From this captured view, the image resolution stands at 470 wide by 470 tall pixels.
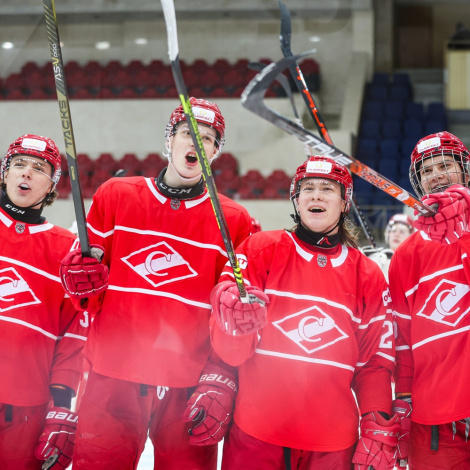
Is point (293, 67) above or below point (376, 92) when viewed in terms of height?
below

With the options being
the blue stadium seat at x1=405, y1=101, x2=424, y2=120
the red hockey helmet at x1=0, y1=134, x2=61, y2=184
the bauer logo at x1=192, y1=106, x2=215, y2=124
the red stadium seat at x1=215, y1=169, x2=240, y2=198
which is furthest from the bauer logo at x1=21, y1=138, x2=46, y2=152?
the blue stadium seat at x1=405, y1=101, x2=424, y2=120

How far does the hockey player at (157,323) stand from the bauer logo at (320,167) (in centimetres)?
26

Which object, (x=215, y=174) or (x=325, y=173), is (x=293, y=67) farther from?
(x=215, y=174)

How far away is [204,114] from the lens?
2154 millimetres

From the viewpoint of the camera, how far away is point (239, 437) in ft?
6.39

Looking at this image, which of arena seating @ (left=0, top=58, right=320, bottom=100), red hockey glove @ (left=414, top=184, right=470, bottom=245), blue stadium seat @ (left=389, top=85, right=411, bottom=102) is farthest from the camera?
blue stadium seat @ (left=389, top=85, right=411, bottom=102)

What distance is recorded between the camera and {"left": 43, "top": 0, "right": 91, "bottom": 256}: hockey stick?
67.5 inches

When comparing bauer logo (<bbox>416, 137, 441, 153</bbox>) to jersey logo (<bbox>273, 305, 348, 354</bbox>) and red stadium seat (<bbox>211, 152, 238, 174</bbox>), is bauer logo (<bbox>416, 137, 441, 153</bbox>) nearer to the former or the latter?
jersey logo (<bbox>273, 305, 348, 354</bbox>)

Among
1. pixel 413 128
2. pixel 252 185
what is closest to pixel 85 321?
pixel 252 185

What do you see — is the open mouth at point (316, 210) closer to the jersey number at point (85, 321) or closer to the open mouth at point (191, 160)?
the open mouth at point (191, 160)

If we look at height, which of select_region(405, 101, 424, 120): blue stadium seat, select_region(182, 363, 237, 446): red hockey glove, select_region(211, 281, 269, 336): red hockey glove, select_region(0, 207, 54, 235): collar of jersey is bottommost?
select_region(182, 363, 237, 446): red hockey glove

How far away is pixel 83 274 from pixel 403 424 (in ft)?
3.14

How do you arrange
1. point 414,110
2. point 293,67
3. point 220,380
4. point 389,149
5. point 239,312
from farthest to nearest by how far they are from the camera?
point 414,110 → point 389,149 → point 293,67 → point 220,380 → point 239,312

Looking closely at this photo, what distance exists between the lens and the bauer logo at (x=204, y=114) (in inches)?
84.4
